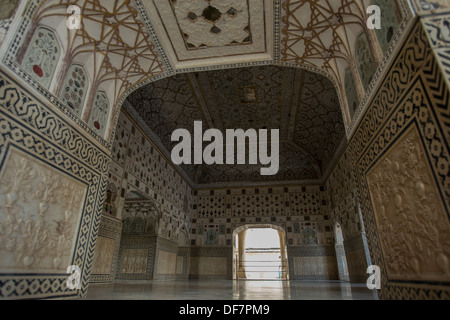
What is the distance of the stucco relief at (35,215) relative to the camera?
2398 millimetres

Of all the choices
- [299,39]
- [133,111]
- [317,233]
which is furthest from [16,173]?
[317,233]

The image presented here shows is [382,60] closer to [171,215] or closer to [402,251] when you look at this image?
[402,251]

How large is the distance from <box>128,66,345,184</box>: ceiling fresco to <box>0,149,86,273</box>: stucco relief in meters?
4.40

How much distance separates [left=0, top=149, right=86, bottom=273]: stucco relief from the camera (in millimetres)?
2398

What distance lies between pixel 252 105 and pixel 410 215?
19.9 feet

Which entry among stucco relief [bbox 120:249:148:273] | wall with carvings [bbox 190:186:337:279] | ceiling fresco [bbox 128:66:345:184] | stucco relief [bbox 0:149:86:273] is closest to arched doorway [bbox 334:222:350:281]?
wall with carvings [bbox 190:186:337:279]

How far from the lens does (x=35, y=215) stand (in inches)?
105

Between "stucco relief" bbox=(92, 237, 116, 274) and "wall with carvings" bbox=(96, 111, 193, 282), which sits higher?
"wall with carvings" bbox=(96, 111, 193, 282)

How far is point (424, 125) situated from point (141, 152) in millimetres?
6548

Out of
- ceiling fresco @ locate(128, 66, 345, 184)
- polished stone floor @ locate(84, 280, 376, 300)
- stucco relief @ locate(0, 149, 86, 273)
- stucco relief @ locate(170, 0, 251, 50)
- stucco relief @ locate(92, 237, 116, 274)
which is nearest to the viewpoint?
stucco relief @ locate(0, 149, 86, 273)

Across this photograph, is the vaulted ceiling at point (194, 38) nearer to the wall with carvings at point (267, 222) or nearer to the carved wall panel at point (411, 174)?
the carved wall panel at point (411, 174)

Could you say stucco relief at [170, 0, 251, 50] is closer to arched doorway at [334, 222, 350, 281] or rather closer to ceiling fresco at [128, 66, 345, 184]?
ceiling fresco at [128, 66, 345, 184]

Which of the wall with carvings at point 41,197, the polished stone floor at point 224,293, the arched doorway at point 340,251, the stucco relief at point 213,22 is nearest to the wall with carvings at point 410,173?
the polished stone floor at point 224,293

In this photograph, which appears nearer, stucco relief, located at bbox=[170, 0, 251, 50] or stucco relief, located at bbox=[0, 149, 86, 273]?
stucco relief, located at bbox=[0, 149, 86, 273]
